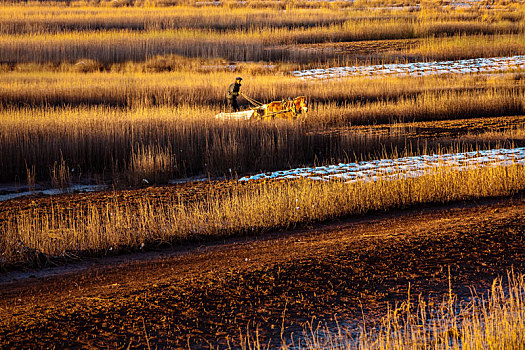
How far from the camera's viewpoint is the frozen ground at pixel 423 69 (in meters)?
31.6

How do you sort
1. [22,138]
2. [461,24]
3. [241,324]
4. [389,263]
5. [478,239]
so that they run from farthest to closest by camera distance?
1. [461,24]
2. [22,138]
3. [478,239]
4. [389,263]
5. [241,324]

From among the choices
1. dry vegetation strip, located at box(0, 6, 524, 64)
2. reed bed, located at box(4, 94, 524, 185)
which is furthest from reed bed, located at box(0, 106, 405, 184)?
dry vegetation strip, located at box(0, 6, 524, 64)

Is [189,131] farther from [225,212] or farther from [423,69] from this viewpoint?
[423,69]

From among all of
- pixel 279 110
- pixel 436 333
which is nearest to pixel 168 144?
pixel 279 110

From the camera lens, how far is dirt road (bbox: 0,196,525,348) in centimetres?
670

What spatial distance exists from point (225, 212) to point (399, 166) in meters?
4.83

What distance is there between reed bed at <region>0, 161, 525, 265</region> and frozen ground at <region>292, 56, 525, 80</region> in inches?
735

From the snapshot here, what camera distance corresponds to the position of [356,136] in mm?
17359

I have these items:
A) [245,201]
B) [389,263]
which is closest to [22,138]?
[245,201]

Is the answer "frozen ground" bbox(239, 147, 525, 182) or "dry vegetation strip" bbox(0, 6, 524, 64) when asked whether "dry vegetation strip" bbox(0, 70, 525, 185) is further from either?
"dry vegetation strip" bbox(0, 6, 524, 64)

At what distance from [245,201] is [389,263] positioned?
323cm

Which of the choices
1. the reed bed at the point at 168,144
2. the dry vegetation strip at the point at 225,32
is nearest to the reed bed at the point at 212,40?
the dry vegetation strip at the point at 225,32

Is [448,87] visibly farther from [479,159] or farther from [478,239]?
[478,239]

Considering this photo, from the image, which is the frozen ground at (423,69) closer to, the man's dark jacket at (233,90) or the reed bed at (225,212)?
the man's dark jacket at (233,90)
